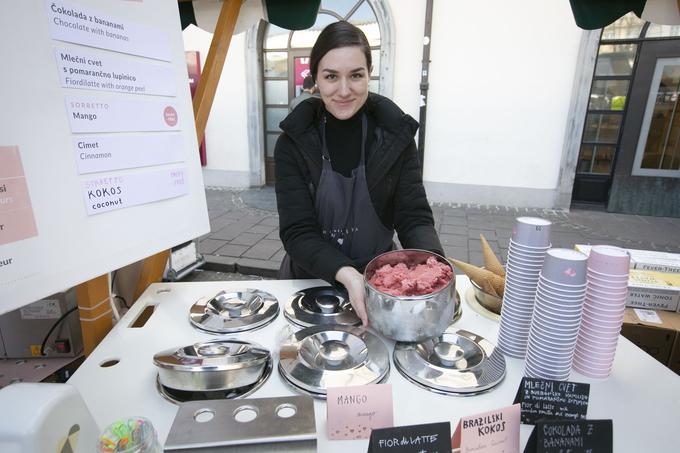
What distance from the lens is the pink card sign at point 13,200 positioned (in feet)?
2.41

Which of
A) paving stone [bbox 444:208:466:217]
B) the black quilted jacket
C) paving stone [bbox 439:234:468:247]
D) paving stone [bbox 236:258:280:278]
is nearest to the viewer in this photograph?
the black quilted jacket

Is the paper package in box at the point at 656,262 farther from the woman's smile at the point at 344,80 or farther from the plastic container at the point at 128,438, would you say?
the plastic container at the point at 128,438

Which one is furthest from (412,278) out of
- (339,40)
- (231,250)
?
(231,250)

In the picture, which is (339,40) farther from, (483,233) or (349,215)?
(483,233)

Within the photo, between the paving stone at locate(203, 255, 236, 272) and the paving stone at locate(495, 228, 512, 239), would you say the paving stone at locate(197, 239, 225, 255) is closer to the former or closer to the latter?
the paving stone at locate(203, 255, 236, 272)

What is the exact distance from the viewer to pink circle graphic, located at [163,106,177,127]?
107 cm

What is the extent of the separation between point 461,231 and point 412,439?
3.82 m

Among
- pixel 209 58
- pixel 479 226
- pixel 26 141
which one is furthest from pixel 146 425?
pixel 479 226

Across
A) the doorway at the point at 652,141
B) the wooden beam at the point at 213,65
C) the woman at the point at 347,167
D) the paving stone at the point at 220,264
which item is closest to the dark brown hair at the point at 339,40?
the woman at the point at 347,167

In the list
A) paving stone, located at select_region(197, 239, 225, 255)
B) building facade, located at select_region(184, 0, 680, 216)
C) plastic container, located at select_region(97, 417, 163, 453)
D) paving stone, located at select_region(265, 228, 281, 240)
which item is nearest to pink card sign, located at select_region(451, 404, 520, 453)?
plastic container, located at select_region(97, 417, 163, 453)

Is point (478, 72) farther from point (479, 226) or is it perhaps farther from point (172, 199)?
point (172, 199)

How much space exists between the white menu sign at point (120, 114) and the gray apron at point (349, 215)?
58cm

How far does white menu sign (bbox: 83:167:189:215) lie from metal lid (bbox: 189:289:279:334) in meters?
0.35

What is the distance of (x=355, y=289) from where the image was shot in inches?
42.1
